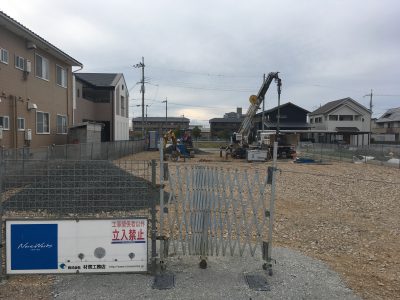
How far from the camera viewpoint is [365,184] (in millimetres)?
14891

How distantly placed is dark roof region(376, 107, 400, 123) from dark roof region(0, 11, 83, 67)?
61.7 metres

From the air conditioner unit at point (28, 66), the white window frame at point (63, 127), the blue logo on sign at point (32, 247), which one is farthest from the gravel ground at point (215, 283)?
the white window frame at point (63, 127)

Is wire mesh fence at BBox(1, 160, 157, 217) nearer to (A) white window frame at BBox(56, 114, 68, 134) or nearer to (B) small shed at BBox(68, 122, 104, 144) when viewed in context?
(A) white window frame at BBox(56, 114, 68, 134)

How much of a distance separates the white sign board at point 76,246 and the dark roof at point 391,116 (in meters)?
68.9

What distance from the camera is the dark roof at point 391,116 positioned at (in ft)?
211

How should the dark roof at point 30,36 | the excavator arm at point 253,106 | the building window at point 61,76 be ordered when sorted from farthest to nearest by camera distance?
the excavator arm at point 253,106 < the building window at point 61,76 < the dark roof at point 30,36

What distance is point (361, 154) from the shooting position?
92.3 ft

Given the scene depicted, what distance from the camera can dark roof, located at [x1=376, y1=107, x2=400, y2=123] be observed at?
64262 millimetres

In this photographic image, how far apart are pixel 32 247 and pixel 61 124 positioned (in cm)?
1624

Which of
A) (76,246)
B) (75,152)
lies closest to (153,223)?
(76,246)

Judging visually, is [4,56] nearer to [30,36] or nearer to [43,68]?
[30,36]

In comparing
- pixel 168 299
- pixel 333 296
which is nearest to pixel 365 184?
pixel 333 296

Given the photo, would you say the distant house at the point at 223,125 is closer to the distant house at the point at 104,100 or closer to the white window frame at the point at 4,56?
the distant house at the point at 104,100

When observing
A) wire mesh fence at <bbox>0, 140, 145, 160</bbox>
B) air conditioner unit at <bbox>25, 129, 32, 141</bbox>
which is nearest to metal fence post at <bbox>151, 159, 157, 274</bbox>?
wire mesh fence at <bbox>0, 140, 145, 160</bbox>
